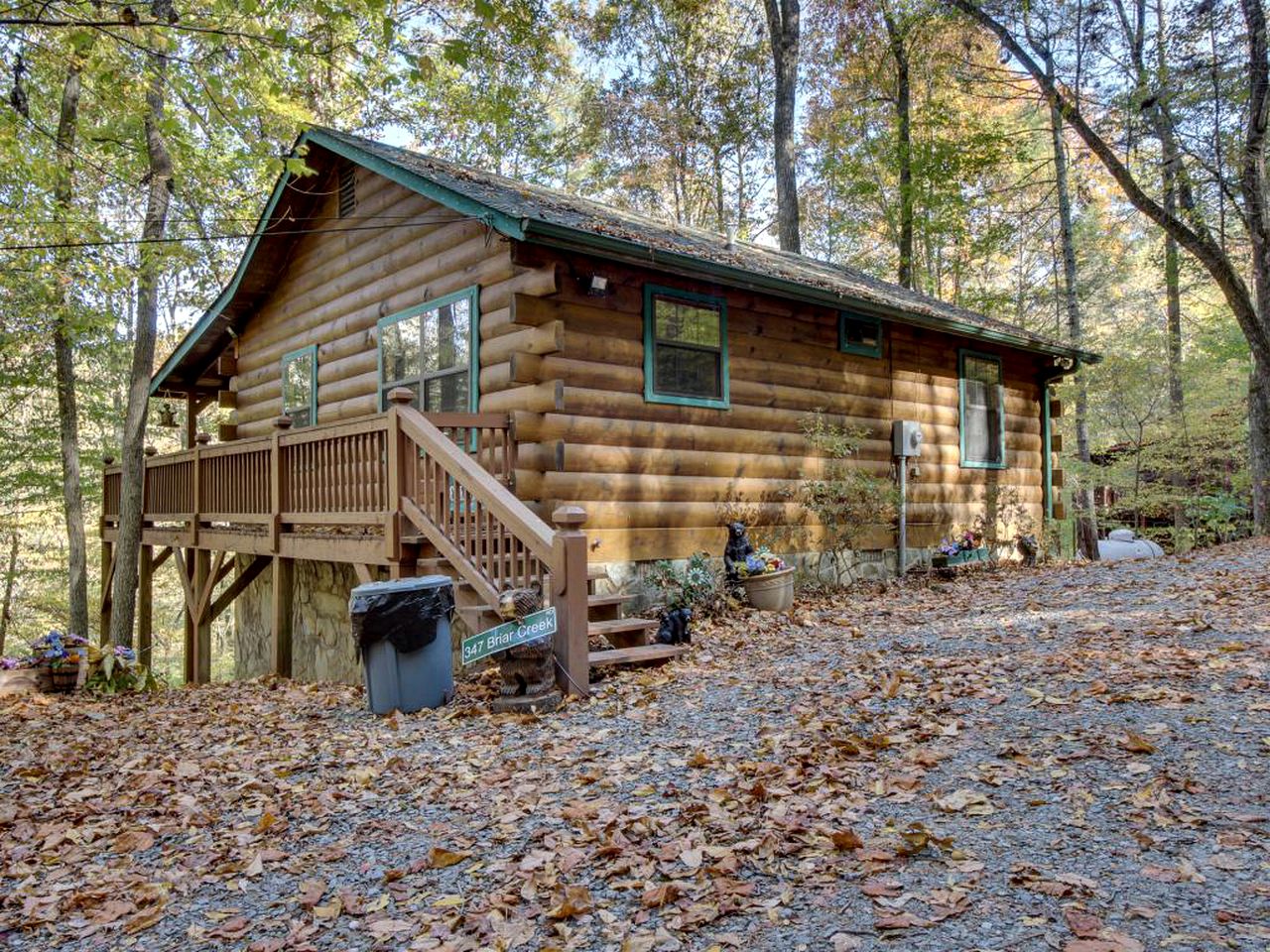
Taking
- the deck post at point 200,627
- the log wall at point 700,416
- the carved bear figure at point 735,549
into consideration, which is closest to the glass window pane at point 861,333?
the log wall at point 700,416

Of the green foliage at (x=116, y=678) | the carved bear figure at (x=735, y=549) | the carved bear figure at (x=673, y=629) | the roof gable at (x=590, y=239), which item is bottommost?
the green foliage at (x=116, y=678)

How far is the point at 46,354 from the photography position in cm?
1669

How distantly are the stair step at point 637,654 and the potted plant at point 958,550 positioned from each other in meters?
5.91

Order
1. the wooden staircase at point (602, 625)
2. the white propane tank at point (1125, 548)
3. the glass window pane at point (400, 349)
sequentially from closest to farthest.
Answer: the wooden staircase at point (602, 625)
the glass window pane at point (400, 349)
the white propane tank at point (1125, 548)

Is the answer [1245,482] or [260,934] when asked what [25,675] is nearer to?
[260,934]

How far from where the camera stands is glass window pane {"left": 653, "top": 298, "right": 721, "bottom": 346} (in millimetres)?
8586

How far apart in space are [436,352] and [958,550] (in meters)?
7.62

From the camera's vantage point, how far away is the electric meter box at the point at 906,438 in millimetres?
10898

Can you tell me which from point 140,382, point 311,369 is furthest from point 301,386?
point 140,382

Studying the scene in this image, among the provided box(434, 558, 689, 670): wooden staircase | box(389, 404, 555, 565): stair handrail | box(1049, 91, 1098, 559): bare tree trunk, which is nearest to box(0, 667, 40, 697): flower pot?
box(434, 558, 689, 670): wooden staircase

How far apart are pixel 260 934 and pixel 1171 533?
21.2m

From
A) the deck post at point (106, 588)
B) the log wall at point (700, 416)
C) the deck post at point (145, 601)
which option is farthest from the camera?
the deck post at point (106, 588)

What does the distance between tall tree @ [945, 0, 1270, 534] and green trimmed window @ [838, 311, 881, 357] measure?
4.75 meters

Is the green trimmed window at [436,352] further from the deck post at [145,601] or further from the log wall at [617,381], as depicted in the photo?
the deck post at [145,601]
